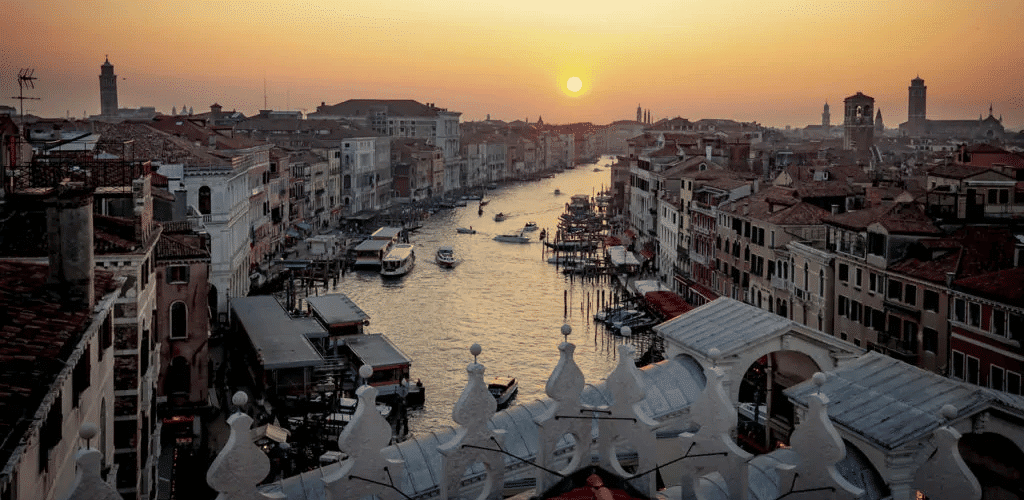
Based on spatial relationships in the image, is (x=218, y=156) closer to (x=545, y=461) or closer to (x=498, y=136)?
(x=545, y=461)

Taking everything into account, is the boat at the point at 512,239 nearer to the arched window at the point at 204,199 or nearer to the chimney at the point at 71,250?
the arched window at the point at 204,199

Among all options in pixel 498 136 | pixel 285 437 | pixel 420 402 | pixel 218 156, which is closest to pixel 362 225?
pixel 218 156

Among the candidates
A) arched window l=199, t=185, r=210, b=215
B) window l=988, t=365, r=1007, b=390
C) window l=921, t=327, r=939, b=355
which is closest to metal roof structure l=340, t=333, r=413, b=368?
arched window l=199, t=185, r=210, b=215

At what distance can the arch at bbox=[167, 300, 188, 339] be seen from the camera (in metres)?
11.4

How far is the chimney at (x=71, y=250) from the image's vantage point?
4.89 m

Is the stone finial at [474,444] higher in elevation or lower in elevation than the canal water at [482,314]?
higher

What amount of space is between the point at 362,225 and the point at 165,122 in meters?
12.5

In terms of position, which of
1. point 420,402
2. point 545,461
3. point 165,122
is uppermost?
point 165,122

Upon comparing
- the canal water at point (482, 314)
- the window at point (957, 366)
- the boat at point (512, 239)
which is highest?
the window at point (957, 366)

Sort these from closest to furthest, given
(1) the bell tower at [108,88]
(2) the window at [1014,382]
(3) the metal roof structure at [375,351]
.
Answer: (2) the window at [1014,382] < (3) the metal roof structure at [375,351] < (1) the bell tower at [108,88]

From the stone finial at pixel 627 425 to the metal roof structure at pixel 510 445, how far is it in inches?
11.8

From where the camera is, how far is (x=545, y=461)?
2.93 metres

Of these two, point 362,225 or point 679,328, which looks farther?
point 362,225

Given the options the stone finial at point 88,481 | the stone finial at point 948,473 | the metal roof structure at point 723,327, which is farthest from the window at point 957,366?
the stone finial at point 88,481
